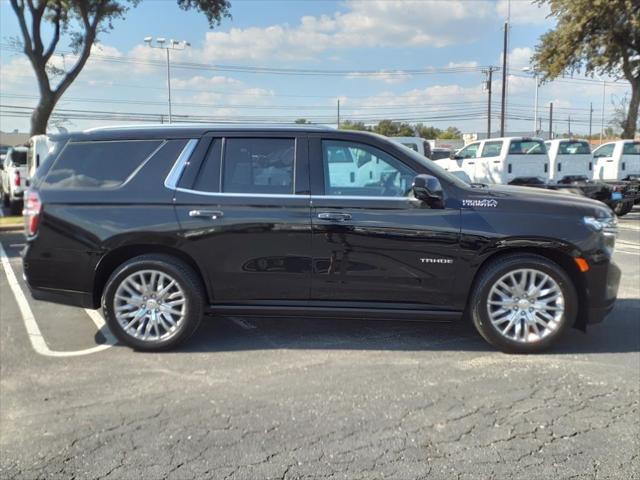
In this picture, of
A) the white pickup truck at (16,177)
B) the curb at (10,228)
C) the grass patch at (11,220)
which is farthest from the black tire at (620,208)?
the white pickup truck at (16,177)

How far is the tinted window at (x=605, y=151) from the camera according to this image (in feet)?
58.0

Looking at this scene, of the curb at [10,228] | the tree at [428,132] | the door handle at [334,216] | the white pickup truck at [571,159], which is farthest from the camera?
the tree at [428,132]

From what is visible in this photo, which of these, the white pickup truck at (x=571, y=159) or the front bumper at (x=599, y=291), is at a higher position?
the white pickup truck at (x=571, y=159)

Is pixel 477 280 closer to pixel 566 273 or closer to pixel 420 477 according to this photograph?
pixel 566 273

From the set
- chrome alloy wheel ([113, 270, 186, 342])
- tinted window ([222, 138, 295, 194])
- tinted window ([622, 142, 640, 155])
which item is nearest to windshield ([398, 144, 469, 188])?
tinted window ([222, 138, 295, 194])

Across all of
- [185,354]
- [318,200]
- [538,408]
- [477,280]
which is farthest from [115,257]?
[538,408]

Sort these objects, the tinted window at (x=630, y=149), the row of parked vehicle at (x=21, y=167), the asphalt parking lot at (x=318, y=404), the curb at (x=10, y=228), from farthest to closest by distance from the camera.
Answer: the tinted window at (x=630, y=149) < the row of parked vehicle at (x=21, y=167) < the curb at (x=10, y=228) < the asphalt parking lot at (x=318, y=404)

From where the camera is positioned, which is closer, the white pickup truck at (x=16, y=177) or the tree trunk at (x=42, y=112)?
the white pickup truck at (x=16, y=177)

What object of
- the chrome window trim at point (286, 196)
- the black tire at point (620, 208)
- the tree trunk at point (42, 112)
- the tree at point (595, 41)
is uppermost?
the tree at point (595, 41)

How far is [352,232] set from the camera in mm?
4328

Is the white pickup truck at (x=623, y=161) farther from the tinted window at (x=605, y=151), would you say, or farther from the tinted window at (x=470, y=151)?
the tinted window at (x=470, y=151)

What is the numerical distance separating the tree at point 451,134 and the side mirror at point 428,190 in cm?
9394

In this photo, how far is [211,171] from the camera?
177 inches

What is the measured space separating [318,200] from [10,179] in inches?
554
